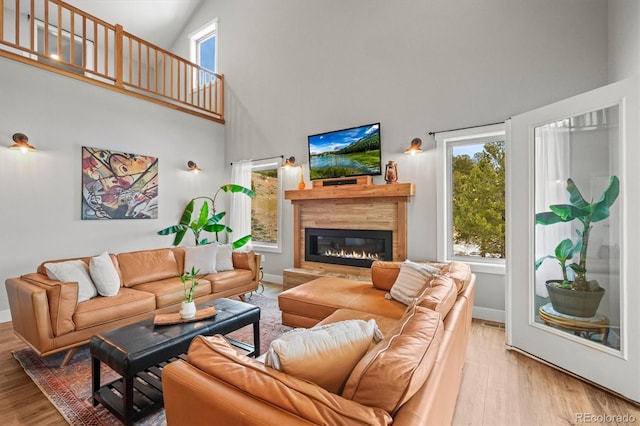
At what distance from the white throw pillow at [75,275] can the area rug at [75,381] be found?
1.76 feet

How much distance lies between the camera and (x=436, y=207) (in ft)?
12.8

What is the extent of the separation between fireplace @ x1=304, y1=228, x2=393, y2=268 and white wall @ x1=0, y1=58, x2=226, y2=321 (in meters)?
2.68

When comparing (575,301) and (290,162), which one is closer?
(575,301)

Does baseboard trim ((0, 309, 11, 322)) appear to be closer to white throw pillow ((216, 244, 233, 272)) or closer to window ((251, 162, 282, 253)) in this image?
white throw pillow ((216, 244, 233, 272))

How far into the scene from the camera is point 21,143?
3.60 meters

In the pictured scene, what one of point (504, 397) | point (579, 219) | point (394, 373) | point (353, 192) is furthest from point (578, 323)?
point (353, 192)

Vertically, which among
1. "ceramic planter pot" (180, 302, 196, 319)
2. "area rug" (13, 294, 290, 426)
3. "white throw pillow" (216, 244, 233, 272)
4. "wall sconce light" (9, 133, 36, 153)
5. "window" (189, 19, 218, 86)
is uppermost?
"window" (189, 19, 218, 86)

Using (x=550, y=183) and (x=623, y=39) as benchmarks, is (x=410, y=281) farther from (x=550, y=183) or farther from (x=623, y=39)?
(x=623, y=39)

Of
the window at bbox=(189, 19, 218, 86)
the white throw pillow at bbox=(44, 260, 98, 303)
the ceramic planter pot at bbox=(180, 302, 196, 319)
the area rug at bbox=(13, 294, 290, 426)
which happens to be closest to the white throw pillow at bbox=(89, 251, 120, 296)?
the white throw pillow at bbox=(44, 260, 98, 303)

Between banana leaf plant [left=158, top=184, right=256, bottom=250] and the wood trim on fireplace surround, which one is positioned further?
banana leaf plant [left=158, top=184, right=256, bottom=250]

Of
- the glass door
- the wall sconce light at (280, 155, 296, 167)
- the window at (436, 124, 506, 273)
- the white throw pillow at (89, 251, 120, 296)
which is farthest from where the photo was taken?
the wall sconce light at (280, 155, 296, 167)

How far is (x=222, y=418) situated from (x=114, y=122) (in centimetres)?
511

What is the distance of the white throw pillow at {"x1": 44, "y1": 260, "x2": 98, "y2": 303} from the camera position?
2797 millimetres

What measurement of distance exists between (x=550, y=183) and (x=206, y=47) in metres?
7.35
